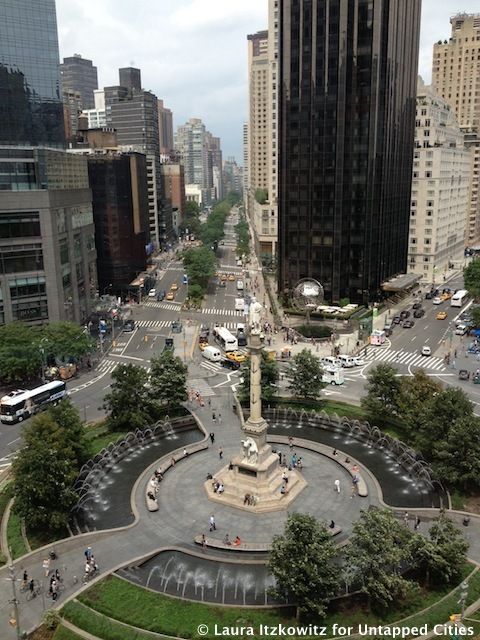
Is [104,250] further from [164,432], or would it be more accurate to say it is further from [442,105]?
[442,105]

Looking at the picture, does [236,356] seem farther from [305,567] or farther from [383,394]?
[305,567]

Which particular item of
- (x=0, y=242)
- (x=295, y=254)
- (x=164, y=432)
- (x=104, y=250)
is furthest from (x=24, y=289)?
(x=295, y=254)

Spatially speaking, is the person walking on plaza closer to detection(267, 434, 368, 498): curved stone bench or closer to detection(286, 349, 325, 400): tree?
detection(267, 434, 368, 498): curved stone bench

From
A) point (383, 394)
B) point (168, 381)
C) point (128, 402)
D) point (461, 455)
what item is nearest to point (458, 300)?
point (383, 394)

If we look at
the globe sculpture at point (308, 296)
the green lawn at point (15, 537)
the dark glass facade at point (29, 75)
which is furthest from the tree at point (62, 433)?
the dark glass facade at point (29, 75)

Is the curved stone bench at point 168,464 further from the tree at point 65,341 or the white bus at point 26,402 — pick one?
the tree at point 65,341

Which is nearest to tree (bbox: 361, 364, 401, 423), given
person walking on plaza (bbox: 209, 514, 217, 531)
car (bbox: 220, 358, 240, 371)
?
person walking on plaza (bbox: 209, 514, 217, 531)
